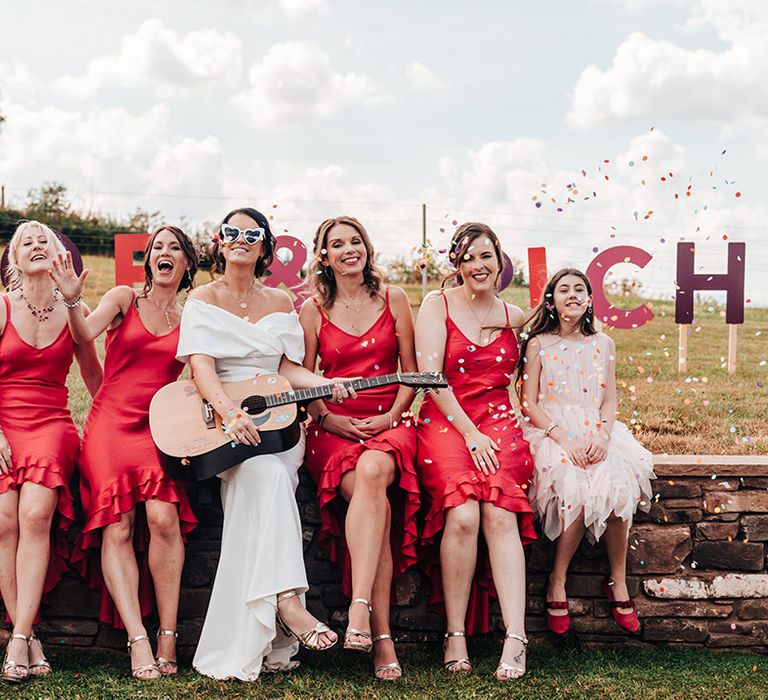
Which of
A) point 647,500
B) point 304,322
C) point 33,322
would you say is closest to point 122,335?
point 33,322

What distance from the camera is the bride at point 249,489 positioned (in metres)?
3.62

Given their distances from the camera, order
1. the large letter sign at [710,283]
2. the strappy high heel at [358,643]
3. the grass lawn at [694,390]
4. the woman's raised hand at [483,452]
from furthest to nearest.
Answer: the large letter sign at [710,283] < the grass lawn at [694,390] < the woman's raised hand at [483,452] < the strappy high heel at [358,643]

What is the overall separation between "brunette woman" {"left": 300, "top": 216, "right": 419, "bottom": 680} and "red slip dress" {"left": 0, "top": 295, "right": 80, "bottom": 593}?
1125mm

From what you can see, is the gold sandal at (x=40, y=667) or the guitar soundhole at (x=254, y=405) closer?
the gold sandal at (x=40, y=667)

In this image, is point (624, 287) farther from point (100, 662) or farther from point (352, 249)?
point (100, 662)

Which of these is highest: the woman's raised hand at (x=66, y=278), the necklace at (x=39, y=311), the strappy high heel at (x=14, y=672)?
the woman's raised hand at (x=66, y=278)

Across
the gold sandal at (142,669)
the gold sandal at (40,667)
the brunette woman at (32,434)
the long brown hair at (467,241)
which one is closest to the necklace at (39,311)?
the brunette woman at (32,434)

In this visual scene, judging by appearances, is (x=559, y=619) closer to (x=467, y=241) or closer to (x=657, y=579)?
(x=657, y=579)

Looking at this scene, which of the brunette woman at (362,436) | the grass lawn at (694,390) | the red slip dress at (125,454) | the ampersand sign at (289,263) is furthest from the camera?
the ampersand sign at (289,263)

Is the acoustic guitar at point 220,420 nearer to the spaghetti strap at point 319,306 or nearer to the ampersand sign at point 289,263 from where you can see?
the spaghetti strap at point 319,306

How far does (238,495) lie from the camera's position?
149 inches

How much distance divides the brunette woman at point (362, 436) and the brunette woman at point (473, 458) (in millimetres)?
132

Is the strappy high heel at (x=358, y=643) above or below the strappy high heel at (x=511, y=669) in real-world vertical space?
above

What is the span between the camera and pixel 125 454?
12.8 ft
